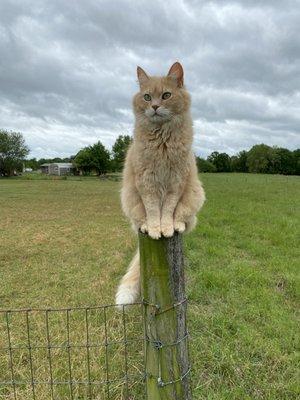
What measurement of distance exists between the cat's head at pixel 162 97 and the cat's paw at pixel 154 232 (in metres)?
0.96

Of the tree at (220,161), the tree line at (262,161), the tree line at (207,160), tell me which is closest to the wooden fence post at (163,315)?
the tree line at (207,160)

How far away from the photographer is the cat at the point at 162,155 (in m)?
3.44

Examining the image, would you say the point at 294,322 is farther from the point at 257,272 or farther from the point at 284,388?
the point at 257,272

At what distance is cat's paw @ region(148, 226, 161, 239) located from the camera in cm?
268

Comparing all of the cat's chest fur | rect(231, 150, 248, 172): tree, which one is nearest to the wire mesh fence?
the cat's chest fur

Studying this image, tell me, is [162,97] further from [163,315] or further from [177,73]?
[163,315]

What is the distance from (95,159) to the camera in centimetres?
7638

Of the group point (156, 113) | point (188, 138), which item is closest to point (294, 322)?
point (188, 138)

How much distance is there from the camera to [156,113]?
3.40 m

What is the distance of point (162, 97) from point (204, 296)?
2.93 m

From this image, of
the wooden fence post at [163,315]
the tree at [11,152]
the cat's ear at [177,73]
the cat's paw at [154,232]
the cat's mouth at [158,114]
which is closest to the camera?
the wooden fence post at [163,315]

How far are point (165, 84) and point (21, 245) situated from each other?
21.9 feet

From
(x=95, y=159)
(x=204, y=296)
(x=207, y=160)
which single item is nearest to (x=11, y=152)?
(x=95, y=159)

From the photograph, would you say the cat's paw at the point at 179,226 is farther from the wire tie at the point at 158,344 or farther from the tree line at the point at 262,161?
the tree line at the point at 262,161
